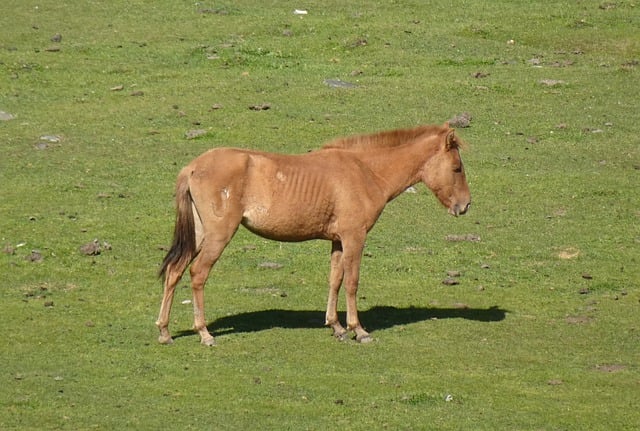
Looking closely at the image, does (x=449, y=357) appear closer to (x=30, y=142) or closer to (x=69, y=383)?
(x=69, y=383)

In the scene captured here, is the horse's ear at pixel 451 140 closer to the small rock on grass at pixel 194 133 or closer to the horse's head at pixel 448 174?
the horse's head at pixel 448 174

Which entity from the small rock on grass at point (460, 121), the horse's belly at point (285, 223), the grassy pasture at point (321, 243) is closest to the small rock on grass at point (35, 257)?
the grassy pasture at point (321, 243)

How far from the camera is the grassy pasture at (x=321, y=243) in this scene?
13.9m

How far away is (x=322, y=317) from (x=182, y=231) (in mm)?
2258

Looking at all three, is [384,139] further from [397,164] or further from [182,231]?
[182,231]

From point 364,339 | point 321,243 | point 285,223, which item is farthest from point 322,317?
point 321,243

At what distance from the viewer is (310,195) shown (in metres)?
15.7

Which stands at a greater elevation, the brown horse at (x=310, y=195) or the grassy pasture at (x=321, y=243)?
the brown horse at (x=310, y=195)

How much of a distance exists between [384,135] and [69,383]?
4843 millimetres

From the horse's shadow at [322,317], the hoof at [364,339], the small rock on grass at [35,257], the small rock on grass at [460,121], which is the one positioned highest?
the small rock on grass at [460,121]

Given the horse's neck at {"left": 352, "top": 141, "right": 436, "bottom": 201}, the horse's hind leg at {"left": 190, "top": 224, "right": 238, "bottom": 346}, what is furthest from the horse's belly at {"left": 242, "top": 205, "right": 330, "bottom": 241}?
the horse's neck at {"left": 352, "top": 141, "right": 436, "bottom": 201}

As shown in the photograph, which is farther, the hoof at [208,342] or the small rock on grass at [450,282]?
the small rock on grass at [450,282]

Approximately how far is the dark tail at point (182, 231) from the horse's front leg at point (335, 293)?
1.73 m

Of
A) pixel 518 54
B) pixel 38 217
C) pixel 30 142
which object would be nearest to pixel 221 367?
pixel 38 217
